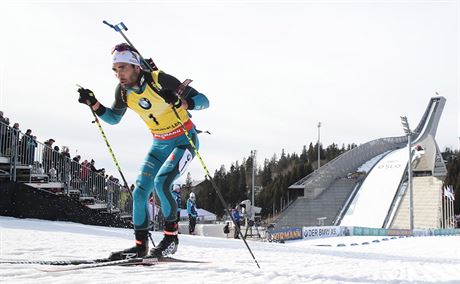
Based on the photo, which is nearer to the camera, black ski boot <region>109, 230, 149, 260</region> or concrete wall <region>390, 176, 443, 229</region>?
black ski boot <region>109, 230, 149, 260</region>

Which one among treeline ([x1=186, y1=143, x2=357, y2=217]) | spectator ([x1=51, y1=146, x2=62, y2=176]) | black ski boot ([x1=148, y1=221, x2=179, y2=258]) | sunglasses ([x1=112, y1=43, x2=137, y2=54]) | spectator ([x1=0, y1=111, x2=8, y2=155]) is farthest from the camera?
treeline ([x1=186, y1=143, x2=357, y2=217])

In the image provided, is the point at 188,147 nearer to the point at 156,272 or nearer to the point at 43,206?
the point at 156,272

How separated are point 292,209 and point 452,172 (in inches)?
607

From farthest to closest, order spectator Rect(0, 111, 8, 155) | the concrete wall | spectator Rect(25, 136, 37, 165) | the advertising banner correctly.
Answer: the concrete wall < the advertising banner < spectator Rect(25, 136, 37, 165) < spectator Rect(0, 111, 8, 155)

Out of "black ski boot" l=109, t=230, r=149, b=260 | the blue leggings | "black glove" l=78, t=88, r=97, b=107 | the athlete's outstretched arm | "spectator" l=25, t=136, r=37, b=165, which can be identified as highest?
"spectator" l=25, t=136, r=37, b=165

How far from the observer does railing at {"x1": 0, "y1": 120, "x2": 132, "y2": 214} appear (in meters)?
14.2

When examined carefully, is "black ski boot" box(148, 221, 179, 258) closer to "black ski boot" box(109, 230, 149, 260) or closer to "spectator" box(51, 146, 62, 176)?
"black ski boot" box(109, 230, 149, 260)

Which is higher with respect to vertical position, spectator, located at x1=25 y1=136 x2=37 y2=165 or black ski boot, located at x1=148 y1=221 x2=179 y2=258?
spectator, located at x1=25 y1=136 x2=37 y2=165

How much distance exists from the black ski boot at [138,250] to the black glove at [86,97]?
163 centimetres

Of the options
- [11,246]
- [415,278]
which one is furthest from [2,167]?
[415,278]

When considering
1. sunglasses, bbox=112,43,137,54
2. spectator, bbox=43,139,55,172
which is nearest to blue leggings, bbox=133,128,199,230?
sunglasses, bbox=112,43,137,54

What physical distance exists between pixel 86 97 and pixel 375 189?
44366mm

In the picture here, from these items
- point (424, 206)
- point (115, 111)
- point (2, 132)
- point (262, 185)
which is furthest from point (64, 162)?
point (262, 185)

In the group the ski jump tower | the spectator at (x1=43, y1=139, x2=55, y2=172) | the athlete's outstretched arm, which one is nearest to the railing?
the spectator at (x1=43, y1=139, x2=55, y2=172)
